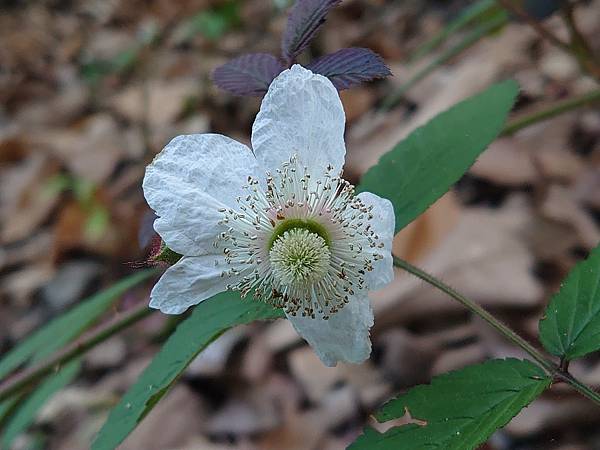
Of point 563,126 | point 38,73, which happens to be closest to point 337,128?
point 563,126

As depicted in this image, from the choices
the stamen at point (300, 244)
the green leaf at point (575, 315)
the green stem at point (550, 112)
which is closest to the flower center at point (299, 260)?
the stamen at point (300, 244)

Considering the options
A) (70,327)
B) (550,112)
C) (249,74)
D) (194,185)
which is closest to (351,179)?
(550,112)

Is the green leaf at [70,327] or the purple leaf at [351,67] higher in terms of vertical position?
the purple leaf at [351,67]

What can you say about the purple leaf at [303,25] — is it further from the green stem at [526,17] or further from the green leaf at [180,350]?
the green stem at [526,17]

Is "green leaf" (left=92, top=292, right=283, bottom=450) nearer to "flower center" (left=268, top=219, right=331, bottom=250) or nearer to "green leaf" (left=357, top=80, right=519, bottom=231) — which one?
"flower center" (left=268, top=219, right=331, bottom=250)

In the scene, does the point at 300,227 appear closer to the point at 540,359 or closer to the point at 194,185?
the point at 194,185
